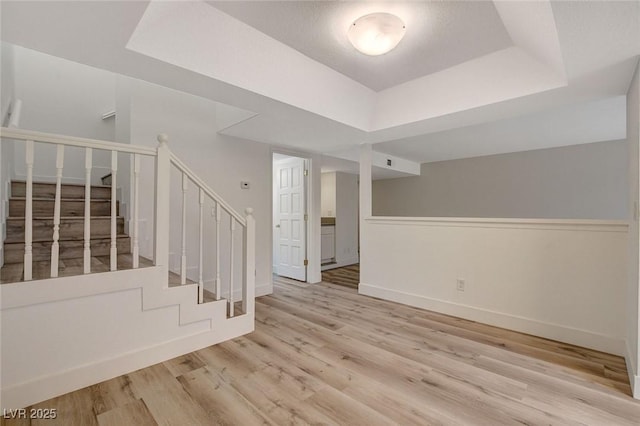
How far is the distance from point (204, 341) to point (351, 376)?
1.19 m

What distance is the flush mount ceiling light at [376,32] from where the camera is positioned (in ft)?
5.48

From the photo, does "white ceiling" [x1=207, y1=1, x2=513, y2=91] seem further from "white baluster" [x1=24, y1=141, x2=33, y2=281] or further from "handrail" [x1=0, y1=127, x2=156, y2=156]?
"white baluster" [x1=24, y1=141, x2=33, y2=281]

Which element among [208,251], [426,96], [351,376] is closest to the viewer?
[351,376]

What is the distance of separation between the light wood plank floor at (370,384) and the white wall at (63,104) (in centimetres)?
293

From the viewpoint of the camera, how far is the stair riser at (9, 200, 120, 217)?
2.57 meters

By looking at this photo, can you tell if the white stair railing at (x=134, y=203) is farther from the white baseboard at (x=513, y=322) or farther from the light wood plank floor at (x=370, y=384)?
the white baseboard at (x=513, y=322)

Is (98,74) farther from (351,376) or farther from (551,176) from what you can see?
(551,176)

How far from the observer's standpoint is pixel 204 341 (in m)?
2.30

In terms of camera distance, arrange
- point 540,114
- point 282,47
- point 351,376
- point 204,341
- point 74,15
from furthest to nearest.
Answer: point 540,114 < point 204,341 < point 282,47 < point 351,376 < point 74,15

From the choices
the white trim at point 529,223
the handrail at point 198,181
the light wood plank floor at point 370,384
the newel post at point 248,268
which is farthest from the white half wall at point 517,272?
the handrail at point 198,181

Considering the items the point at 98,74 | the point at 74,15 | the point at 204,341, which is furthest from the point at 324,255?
the point at 74,15

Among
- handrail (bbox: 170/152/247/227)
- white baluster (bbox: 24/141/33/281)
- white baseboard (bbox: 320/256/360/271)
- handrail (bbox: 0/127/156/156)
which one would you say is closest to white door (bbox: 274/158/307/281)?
white baseboard (bbox: 320/256/360/271)

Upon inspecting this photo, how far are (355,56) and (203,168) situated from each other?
2061mm

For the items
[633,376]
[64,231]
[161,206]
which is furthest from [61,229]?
[633,376]
